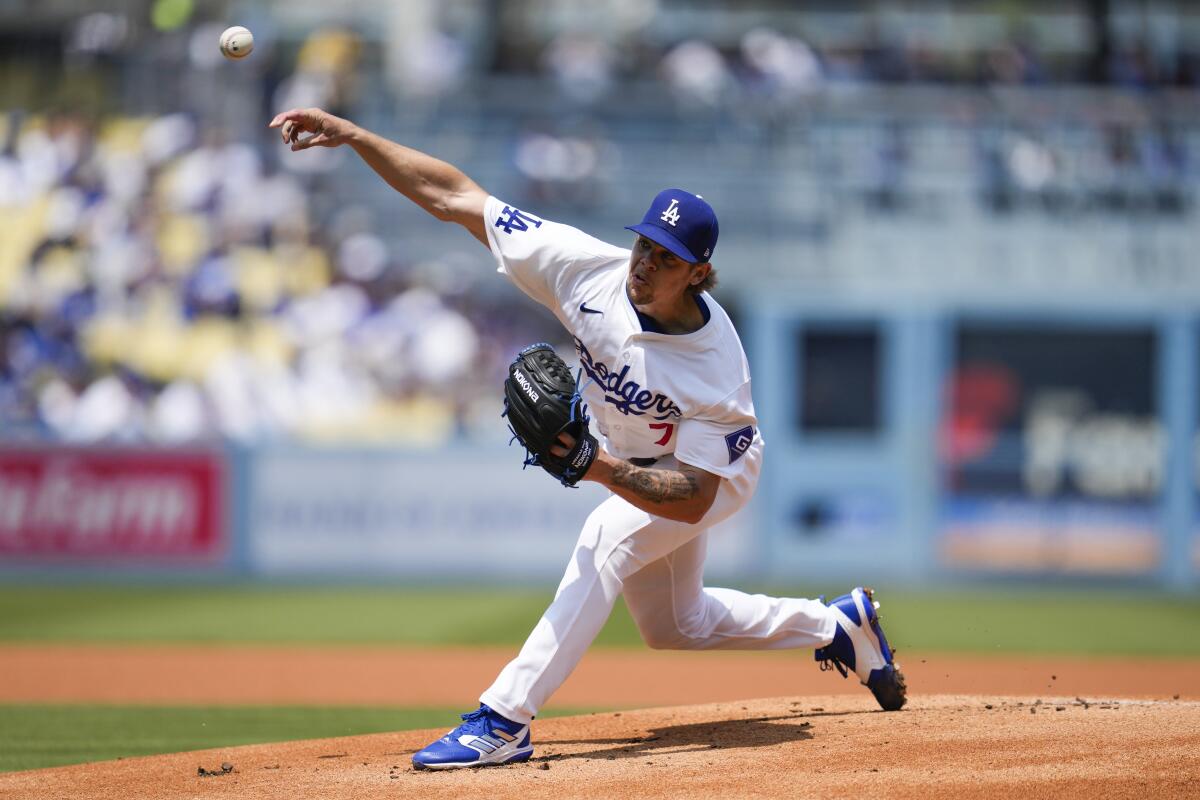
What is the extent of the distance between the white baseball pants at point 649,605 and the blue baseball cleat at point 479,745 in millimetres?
45

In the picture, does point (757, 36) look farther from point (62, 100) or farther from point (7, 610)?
point (7, 610)

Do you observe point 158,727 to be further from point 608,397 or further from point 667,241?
point 667,241

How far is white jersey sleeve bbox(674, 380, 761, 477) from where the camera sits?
4980 millimetres

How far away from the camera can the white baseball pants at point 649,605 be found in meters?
4.98

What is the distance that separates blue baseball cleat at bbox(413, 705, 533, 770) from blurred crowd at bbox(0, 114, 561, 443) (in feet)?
Result: 31.8

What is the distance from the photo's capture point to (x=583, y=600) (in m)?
5.07

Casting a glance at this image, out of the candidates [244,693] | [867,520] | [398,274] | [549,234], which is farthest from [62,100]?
[549,234]

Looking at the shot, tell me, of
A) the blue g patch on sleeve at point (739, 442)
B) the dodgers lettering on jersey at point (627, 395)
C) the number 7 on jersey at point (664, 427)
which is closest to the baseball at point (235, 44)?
the dodgers lettering on jersey at point (627, 395)

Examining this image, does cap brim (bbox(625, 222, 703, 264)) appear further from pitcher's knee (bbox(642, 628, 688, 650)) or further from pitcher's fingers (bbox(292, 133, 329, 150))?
pitcher's knee (bbox(642, 628, 688, 650))

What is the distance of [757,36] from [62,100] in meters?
8.22

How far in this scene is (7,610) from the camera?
12062 millimetres

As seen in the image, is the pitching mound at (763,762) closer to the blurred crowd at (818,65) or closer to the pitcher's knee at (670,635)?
the pitcher's knee at (670,635)

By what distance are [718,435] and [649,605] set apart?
806 mm

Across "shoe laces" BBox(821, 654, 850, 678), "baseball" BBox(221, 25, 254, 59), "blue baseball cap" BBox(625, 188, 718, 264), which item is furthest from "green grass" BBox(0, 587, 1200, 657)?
"blue baseball cap" BBox(625, 188, 718, 264)
